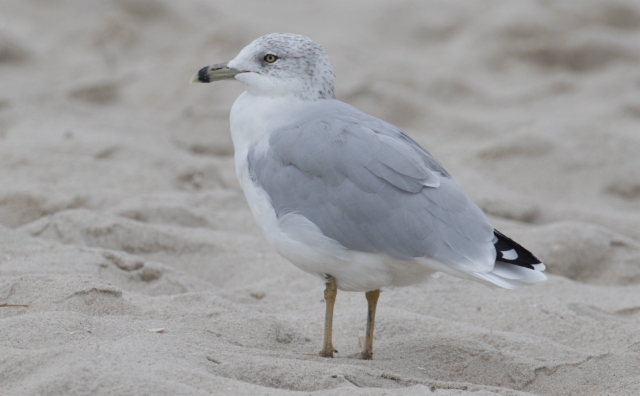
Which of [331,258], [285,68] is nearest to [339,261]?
[331,258]

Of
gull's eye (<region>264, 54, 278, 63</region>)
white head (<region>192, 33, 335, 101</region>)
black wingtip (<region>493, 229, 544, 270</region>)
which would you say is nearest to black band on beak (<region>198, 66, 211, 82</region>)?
white head (<region>192, 33, 335, 101</region>)

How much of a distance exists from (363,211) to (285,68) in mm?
773

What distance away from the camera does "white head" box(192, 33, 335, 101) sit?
10.6 feet

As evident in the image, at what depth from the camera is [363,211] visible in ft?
9.35

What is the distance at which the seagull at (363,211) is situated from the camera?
109 inches

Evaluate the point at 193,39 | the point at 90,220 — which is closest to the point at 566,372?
the point at 90,220

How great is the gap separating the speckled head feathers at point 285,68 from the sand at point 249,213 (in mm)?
947

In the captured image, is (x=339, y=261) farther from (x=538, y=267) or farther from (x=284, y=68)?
(x=284, y=68)

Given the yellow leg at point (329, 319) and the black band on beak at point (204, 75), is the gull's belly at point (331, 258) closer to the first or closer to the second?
the yellow leg at point (329, 319)

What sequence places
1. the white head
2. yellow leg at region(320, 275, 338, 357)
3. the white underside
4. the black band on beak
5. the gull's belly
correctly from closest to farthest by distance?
the white underside → the gull's belly → yellow leg at region(320, 275, 338, 357) → the white head → the black band on beak

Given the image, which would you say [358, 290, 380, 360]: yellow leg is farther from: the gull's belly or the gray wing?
the gray wing

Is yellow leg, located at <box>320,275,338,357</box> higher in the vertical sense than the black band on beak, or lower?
lower

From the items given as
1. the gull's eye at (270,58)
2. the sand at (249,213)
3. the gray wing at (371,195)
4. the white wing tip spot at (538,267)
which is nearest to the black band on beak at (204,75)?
the gull's eye at (270,58)

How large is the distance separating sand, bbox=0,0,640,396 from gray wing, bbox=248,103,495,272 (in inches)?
18.3
